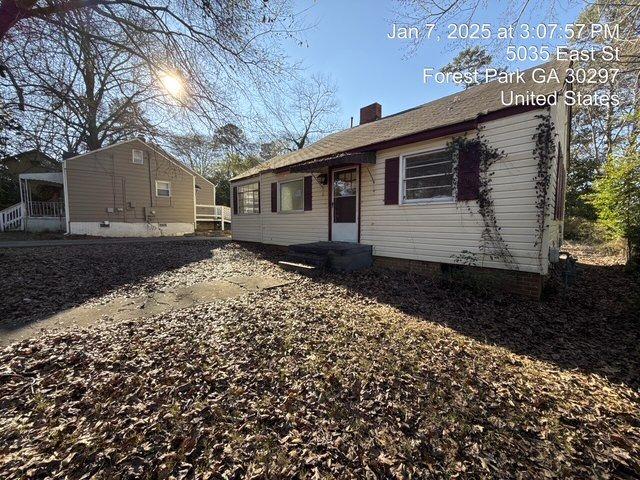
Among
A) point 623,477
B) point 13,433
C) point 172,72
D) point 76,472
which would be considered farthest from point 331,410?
point 172,72

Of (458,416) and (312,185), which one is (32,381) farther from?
(312,185)

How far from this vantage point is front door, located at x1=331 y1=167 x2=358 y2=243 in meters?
8.12

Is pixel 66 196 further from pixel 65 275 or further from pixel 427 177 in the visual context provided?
pixel 427 177

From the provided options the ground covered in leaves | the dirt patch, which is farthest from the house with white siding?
the dirt patch

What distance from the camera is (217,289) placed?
549 cm

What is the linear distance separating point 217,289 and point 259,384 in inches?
128

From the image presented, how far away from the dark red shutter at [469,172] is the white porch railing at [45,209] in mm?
20002

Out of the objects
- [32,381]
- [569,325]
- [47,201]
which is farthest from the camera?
[47,201]

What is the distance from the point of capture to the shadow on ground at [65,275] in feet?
14.3

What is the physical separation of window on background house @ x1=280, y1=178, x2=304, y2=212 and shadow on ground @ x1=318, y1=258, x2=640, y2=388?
13.9 feet

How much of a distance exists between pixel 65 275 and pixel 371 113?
11.2 meters

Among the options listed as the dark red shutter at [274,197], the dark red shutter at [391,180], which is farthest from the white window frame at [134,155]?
the dark red shutter at [391,180]

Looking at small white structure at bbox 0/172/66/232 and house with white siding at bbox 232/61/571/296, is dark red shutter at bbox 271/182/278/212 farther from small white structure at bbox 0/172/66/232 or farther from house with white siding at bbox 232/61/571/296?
small white structure at bbox 0/172/66/232

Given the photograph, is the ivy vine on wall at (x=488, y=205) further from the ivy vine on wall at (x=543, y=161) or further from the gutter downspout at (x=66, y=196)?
the gutter downspout at (x=66, y=196)
